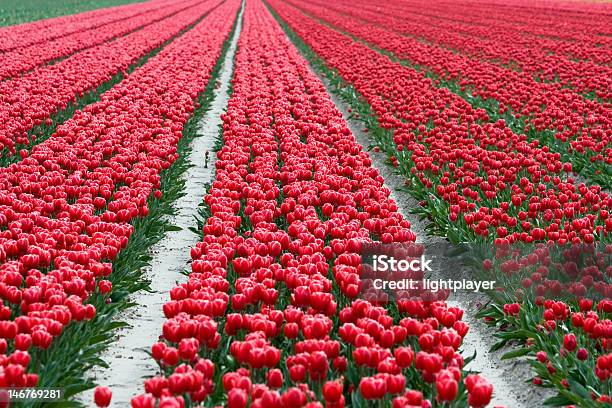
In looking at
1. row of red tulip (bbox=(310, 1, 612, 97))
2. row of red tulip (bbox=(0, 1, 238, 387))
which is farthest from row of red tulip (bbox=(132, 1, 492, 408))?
row of red tulip (bbox=(310, 1, 612, 97))

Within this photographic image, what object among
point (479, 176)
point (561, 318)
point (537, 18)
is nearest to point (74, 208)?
point (561, 318)

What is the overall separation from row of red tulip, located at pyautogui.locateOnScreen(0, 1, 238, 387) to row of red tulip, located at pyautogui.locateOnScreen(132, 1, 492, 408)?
76cm

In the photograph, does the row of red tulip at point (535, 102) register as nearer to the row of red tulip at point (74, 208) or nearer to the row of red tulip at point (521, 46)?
the row of red tulip at point (521, 46)

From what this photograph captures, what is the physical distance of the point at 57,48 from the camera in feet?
75.1

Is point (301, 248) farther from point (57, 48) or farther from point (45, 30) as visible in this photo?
point (45, 30)

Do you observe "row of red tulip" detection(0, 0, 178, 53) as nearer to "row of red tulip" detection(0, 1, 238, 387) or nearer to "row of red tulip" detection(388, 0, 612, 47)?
"row of red tulip" detection(0, 1, 238, 387)

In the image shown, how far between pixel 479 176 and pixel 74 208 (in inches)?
215

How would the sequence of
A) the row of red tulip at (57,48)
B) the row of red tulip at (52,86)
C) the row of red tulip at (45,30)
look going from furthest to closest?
the row of red tulip at (45,30), the row of red tulip at (57,48), the row of red tulip at (52,86)

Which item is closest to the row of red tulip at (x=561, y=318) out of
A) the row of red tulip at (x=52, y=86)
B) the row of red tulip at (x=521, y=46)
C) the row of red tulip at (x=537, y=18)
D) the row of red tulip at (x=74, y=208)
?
the row of red tulip at (x=74, y=208)

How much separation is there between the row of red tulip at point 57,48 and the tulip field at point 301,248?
4.37 ft

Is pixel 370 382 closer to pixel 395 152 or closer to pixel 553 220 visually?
pixel 553 220

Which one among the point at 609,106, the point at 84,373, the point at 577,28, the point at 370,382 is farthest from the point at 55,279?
the point at 577,28

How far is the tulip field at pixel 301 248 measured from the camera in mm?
4305

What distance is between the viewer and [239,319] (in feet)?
15.3
